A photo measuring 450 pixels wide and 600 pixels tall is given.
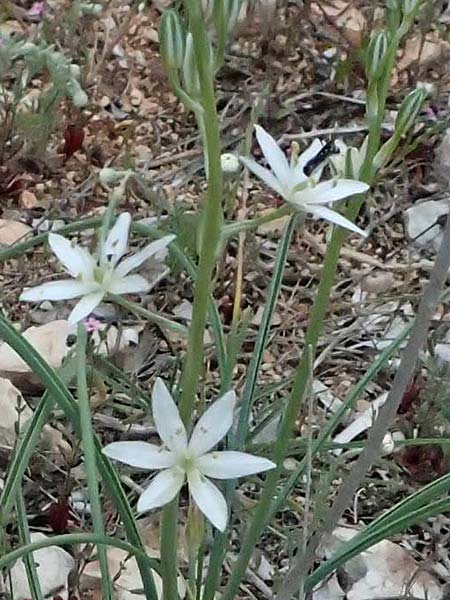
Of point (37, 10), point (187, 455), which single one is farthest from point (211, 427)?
point (37, 10)

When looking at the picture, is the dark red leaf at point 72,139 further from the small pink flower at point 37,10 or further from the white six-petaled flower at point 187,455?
the white six-petaled flower at point 187,455

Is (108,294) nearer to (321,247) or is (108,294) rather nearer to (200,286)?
(200,286)

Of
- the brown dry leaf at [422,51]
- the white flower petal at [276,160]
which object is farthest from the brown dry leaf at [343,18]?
the white flower petal at [276,160]

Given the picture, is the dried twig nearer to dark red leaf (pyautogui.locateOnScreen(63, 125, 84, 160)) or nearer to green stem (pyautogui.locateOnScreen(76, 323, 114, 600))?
green stem (pyautogui.locateOnScreen(76, 323, 114, 600))

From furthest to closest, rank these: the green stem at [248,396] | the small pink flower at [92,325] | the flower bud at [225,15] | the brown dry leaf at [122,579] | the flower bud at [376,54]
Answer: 1. the small pink flower at [92,325]
2. the brown dry leaf at [122,579]
3. the green stem at [248,396]
4. the flower bud at [376,54]
5. the flower bud at [225,15]

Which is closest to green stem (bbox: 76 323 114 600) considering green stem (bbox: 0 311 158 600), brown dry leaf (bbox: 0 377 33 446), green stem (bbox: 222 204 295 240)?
green stem (bbox: 0 311 158 600)

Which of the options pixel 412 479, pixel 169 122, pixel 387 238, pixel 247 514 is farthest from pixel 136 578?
pixel 169 122

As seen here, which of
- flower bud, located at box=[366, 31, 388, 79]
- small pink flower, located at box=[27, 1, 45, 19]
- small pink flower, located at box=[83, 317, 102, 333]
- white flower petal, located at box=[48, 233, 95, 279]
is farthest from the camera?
small pink flower, located at box=[27, 1, 45, 19]
